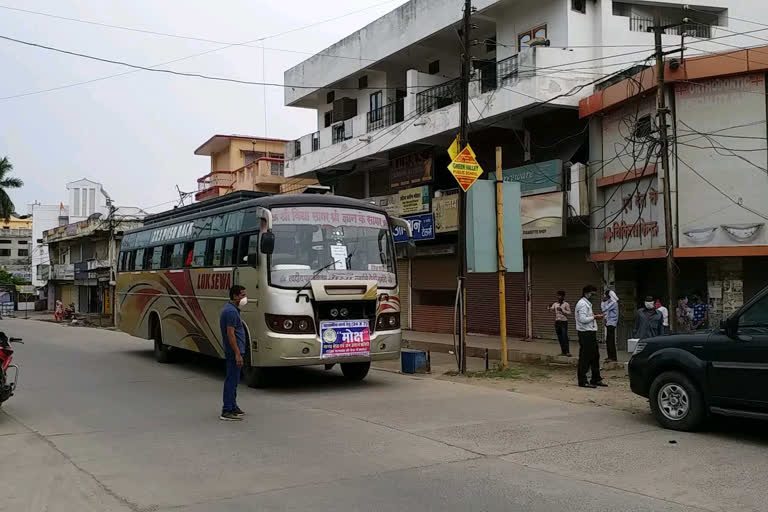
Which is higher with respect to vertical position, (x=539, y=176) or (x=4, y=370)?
(x=539, y=176)

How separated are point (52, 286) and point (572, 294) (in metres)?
60.6

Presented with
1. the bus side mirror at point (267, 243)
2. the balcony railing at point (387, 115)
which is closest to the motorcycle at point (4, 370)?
the bus side mirror at point (267, 243)

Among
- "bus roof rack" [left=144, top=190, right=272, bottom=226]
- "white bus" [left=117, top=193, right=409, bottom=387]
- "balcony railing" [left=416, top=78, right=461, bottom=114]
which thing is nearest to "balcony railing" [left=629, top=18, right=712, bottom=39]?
"balcony railing" [left=416, top=78, right=461, bottom=114]

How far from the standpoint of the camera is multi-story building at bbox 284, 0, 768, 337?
19172mm

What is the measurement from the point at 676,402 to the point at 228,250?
26.8 feet

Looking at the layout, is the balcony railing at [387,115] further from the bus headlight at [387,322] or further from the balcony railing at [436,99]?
the bus headlight at [387,322]

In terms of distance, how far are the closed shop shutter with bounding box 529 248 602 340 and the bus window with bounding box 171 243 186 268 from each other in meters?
11.0

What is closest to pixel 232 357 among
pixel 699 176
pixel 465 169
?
pixel 465 169

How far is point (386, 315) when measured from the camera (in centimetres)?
→ 1206

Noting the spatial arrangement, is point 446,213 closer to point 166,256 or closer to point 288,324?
point 166,256

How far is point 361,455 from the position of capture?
7.04 metres

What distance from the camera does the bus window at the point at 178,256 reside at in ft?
49.6

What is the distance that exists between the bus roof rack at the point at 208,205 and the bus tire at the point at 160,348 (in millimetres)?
2645

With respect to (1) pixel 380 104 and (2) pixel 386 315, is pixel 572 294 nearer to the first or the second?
(2) pixel 386 315
